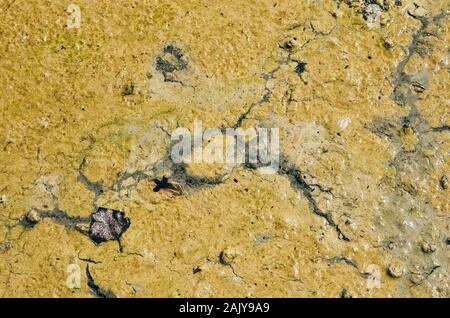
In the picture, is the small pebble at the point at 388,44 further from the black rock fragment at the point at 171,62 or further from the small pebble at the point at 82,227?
the small pebble at the point at 82,227

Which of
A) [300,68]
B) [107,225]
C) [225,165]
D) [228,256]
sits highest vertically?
[300,68]

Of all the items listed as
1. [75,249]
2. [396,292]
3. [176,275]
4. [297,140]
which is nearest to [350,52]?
[297,140]

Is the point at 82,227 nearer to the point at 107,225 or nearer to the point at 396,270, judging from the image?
the point at 107,225

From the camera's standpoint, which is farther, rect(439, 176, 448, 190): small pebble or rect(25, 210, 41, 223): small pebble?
rect(439, 176, 448, 190): small pebble

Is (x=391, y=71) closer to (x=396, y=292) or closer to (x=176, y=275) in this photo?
(x=396, y=292)

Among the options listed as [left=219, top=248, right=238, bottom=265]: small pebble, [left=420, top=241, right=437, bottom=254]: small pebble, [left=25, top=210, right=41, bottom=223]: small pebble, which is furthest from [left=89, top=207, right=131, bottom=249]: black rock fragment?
[left=420, top=241, right=437, bottom=254]: small pebble

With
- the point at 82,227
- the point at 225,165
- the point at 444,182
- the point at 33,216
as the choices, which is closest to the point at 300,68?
the point at 225,165

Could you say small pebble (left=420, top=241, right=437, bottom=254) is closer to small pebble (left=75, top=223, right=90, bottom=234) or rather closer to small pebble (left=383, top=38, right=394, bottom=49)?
small pebble (left=383, top=38, right=394, bottom=49)

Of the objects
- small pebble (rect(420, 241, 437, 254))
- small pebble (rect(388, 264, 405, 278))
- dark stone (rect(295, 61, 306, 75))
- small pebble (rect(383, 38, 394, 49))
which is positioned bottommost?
small pebble (rect(388, 264, 405, 278))
